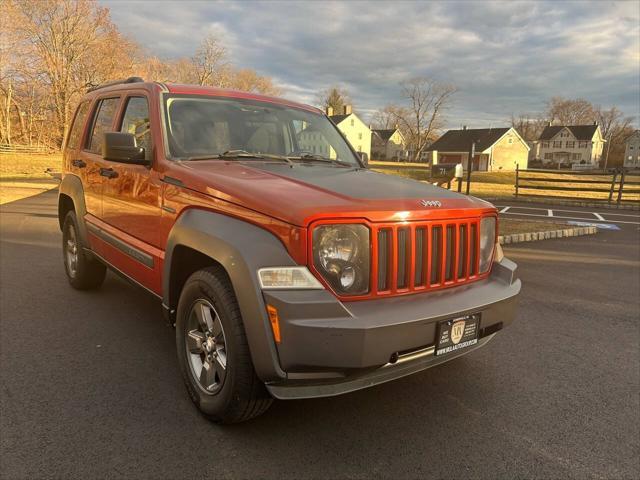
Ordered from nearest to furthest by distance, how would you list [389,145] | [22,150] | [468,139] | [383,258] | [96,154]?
[383,258], [96,154], [22,150], [468,139], [389,145]

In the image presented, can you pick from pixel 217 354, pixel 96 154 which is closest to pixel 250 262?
pixel 217 354

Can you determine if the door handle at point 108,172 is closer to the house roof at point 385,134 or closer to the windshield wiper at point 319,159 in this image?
the windshield wiper at point 319,159

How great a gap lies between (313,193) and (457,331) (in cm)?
108

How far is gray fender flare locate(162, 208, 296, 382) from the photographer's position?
224 centimetres

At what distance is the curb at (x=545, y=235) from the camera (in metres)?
9.18

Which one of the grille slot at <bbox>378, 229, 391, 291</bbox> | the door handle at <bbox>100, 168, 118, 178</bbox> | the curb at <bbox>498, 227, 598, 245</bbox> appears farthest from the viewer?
the curb at <bbox>498, 227, 598, 245</bbox>

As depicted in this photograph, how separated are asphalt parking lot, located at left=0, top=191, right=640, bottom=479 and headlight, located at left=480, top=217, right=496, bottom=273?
937mm

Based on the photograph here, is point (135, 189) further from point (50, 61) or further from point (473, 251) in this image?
point (50, 61)

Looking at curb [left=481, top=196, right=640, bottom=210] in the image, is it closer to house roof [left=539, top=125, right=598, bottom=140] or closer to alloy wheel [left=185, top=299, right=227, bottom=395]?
alloy wheel [left=185, top=299, right=227, bottom=395]

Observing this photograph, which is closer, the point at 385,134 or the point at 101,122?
the point at 101,122

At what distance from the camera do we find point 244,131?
370 centimetres

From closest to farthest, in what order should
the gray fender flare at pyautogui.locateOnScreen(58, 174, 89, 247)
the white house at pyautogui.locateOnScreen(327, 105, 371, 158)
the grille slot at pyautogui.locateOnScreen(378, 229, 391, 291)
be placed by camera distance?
the grille slot at pyautogui.locateOnScreen(378, 229, 391, 291) → the gray fender flare at pyautogui.locateOnScreen(58, 174, 89, 247) → the white house at pyautogui.locateOnScreen(327, 105, 371, 158)

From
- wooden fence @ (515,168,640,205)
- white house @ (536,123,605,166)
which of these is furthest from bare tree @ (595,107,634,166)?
wooden fence @ (515,168,640,205)

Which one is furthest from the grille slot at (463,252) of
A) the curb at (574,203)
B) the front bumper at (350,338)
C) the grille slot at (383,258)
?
the curb at (574,203)
